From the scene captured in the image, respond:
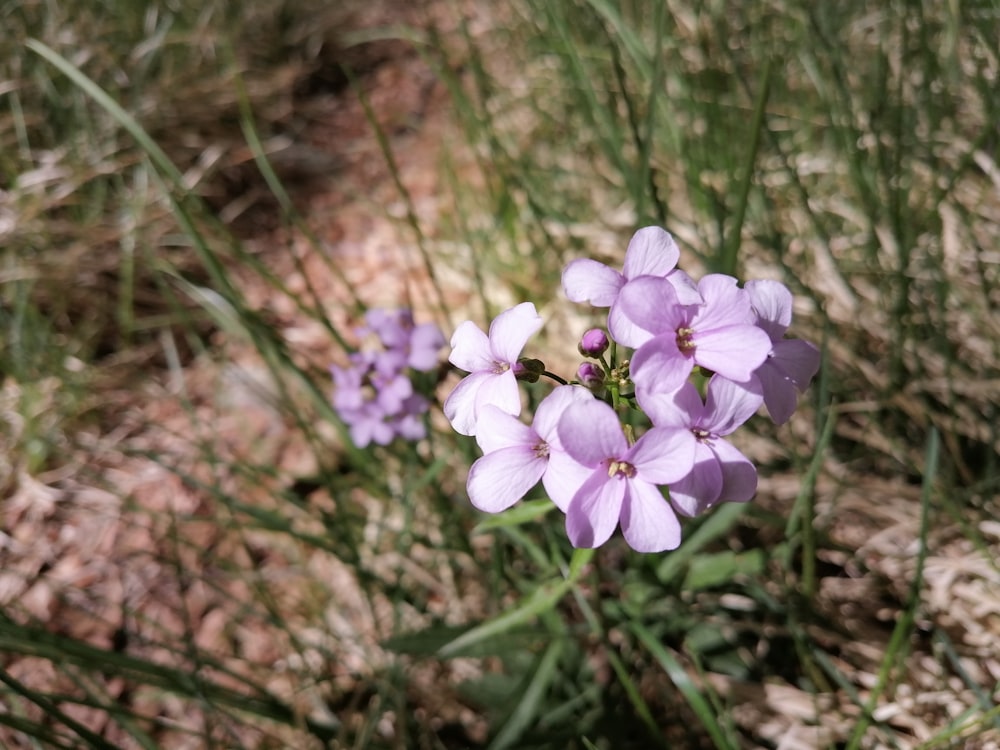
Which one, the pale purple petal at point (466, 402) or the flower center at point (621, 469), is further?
the pale purple petal at point (466, 402)

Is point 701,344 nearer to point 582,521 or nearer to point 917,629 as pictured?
point 582,521

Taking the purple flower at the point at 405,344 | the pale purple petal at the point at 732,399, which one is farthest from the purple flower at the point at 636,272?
the purple flower at the point at 405,344

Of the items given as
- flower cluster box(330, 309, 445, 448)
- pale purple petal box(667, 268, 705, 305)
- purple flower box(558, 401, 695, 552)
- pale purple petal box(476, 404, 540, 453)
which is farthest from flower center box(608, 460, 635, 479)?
flower cluster box(330, 309, 445, 448)

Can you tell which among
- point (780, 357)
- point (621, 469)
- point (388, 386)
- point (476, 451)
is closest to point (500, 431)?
point (621, 469)

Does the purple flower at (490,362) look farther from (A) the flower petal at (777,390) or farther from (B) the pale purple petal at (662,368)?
(A) the flower petal at (777,390)

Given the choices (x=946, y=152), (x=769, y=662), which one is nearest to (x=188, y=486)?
(x=769, y=662)
